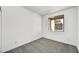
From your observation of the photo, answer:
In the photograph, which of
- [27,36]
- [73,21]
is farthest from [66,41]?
[27,36]

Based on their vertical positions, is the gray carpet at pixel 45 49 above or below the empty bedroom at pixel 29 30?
below

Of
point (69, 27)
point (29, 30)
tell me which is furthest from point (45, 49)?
point (69, 27)

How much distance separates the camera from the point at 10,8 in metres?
2.44

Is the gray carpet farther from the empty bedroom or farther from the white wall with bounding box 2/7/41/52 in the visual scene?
the white wall with bounding box 2/7/41/52

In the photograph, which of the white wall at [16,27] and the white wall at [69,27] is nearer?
the white wall at [16,27]

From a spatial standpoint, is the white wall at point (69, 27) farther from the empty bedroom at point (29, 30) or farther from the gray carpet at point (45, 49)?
the gray carpet at point (45, 49)

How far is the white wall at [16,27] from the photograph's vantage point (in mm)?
2219

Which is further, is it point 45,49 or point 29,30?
point 29,30

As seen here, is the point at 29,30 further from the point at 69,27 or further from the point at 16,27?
the point at 69,27

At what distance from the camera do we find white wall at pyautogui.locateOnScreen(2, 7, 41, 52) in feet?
7.28

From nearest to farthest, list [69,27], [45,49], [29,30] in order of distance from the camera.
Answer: [45,49] → [69,27] → [29,30]

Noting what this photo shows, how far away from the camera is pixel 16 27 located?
8.98 feet

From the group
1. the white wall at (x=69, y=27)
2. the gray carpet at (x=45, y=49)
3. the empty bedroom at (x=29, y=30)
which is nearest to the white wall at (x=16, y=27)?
the empty bedroom at (x=29, y=30)

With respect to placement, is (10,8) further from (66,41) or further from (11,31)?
(66,41)
